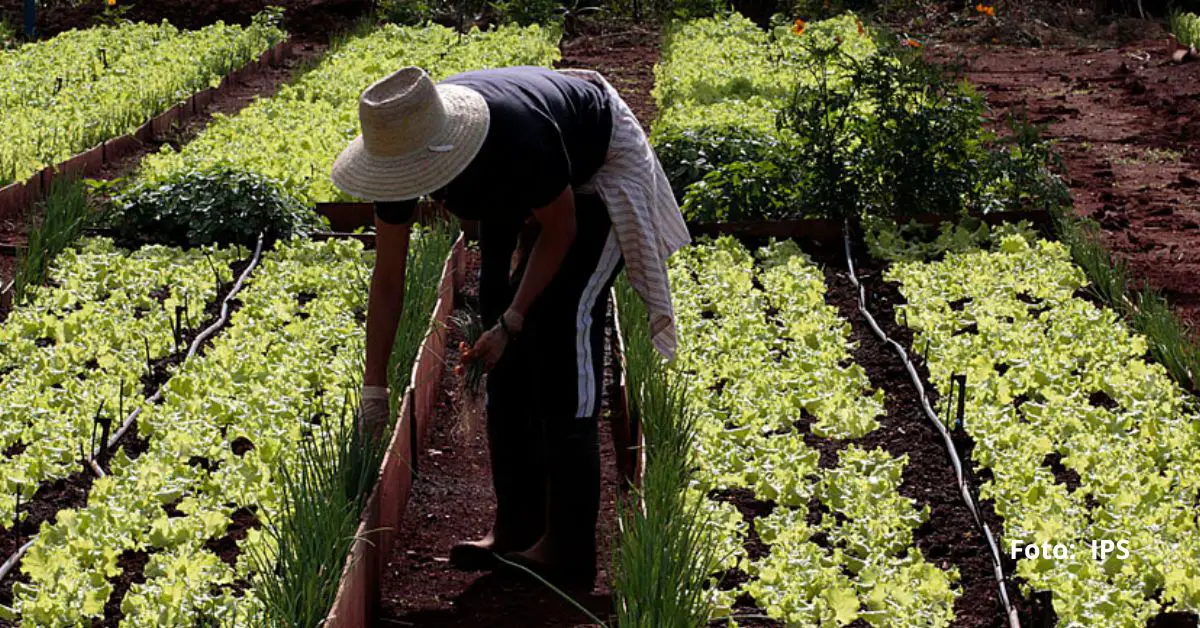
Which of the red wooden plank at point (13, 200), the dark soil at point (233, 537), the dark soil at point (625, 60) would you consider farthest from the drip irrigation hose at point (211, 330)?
the dark soil at point (625, 60)

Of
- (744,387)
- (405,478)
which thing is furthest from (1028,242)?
(405,478)

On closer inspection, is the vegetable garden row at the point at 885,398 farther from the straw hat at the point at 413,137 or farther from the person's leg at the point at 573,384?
the straw hat at the point at 413,137

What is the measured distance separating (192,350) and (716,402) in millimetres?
1817

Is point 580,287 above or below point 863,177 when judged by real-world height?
above

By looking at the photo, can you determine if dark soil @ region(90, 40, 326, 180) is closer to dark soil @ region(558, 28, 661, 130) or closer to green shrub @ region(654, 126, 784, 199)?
dark soil @ region(558, 28, 661, 130)

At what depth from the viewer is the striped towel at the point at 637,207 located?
3.81 meters

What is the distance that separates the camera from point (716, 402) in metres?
4.98

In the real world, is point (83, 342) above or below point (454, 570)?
above

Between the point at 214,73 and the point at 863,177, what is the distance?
18.7ft

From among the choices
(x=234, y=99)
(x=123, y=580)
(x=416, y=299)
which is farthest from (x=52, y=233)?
(x=234, y=99)

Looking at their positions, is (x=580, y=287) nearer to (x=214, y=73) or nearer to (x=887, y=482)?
(x=887, y=482)

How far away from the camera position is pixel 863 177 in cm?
732

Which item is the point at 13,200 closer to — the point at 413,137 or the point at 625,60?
the point at 413,137

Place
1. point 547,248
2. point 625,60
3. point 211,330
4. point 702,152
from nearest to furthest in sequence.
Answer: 1. point 547,248
2. point 211,330
3. point 702,152
4. point 625,60
